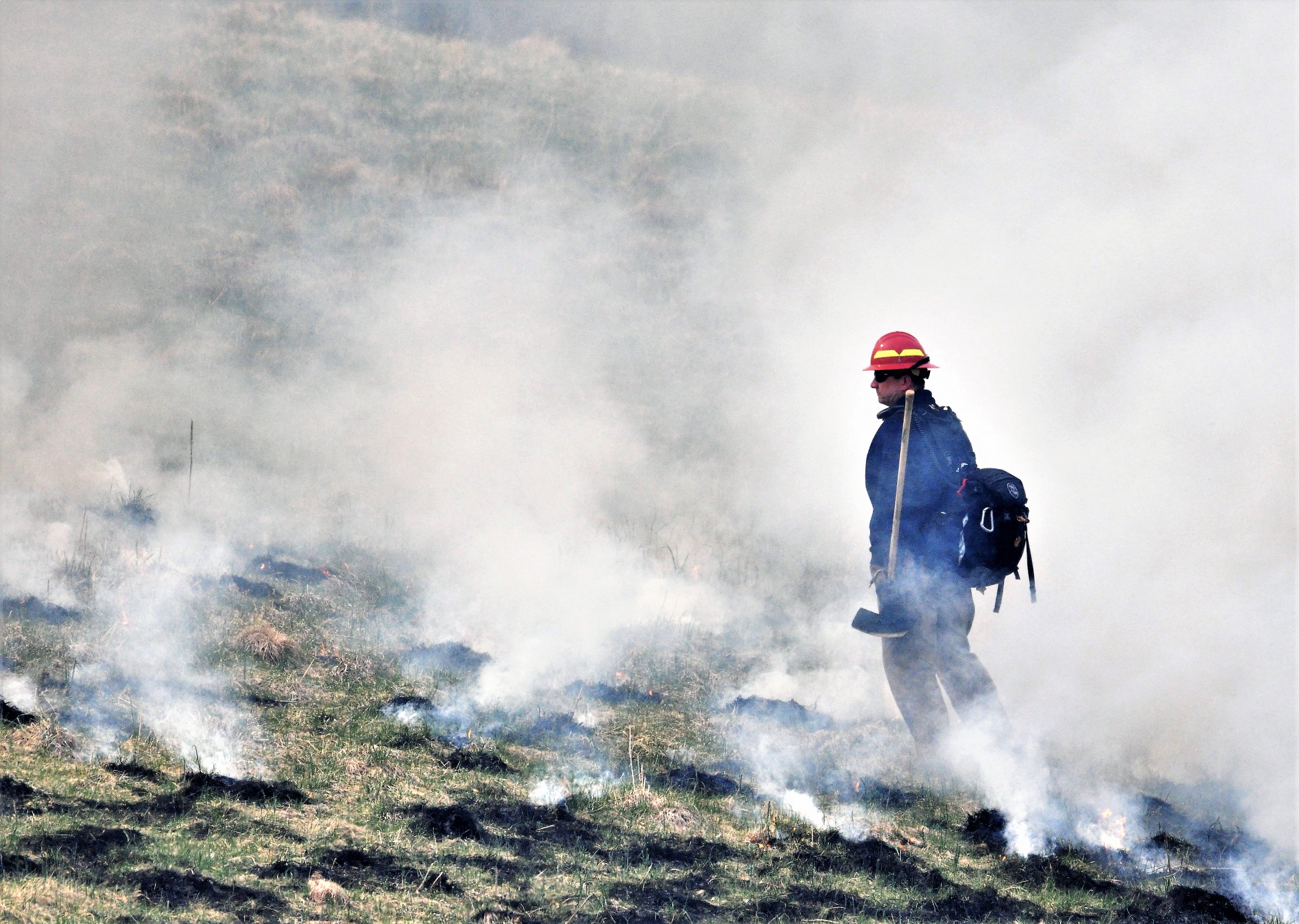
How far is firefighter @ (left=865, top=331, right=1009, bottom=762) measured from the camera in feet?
15.9

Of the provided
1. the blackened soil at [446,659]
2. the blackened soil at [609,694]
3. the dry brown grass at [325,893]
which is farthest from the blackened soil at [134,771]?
the blackened soil at [609,694]

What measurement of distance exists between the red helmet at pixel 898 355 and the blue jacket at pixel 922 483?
136mm

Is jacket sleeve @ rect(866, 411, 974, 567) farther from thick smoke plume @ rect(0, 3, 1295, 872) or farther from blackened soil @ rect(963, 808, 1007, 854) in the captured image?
thick smoke plume @ rect(0, 3, 1295, 872)

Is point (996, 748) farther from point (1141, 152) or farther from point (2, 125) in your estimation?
point (2, 125)

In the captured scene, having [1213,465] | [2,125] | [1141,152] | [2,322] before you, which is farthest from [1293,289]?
[2,125]

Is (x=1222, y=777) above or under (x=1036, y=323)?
under

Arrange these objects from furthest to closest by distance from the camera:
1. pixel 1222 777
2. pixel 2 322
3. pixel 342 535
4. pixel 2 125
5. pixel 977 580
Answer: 1. pixel 2 125
2. pixel 2 322
3. pixel 342 535
4. pixel 1222 777
5. pixel 977 580

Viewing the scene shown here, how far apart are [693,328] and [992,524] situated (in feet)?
25.9

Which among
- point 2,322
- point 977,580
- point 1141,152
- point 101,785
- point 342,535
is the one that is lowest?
point 101,785

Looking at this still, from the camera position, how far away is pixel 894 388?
498cm

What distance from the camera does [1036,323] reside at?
920 cm

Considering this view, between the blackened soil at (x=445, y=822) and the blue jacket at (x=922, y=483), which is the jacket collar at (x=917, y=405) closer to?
the blue jacket at (x=922, y=483)

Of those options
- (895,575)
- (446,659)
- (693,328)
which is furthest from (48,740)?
(693,328)

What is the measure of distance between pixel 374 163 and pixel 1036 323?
8.43 metres
